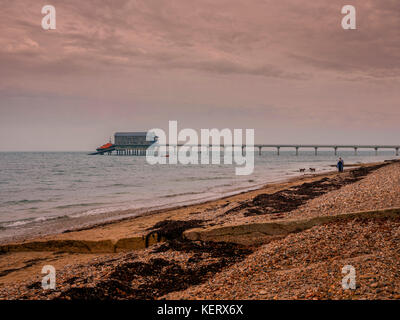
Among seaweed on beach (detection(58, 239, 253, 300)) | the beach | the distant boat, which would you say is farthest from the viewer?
the distant boat

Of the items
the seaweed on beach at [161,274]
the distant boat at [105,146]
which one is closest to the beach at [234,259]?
the seaweed on beach at [161,274]

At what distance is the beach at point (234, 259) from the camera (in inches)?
193

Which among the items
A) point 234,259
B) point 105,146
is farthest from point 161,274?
point 105,146

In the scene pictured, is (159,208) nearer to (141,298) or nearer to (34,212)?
(34,212)

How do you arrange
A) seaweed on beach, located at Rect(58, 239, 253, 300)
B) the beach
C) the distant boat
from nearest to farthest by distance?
the beach, seaweed on beach, located at Rect(58, 239, 253, 300), the distant boat

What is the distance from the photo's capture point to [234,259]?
711 centimetres

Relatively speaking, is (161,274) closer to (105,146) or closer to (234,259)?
(234,259)

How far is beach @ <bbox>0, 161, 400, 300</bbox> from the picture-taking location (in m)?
4.89

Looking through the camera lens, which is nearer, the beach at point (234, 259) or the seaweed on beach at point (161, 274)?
the beach at point (234, 259)

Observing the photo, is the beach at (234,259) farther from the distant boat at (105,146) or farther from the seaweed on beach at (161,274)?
the distant boat at (105,146)

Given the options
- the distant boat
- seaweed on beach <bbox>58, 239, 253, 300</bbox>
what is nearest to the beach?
seaweed on beach <bbox>58, 239, 253, 300</bbox>

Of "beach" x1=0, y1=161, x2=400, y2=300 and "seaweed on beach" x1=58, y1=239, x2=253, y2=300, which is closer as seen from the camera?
"beach" x1=0, y1=161, x2=400, y2=300

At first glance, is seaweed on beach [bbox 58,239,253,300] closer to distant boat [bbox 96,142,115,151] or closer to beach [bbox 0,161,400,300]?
beach [bbox 0,161,400,300]

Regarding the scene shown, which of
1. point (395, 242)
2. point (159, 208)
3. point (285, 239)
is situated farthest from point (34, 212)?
point (395, 242)
